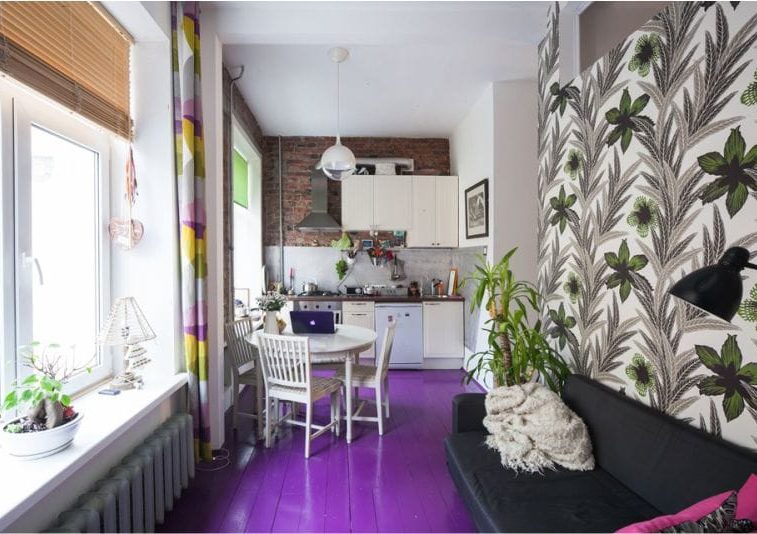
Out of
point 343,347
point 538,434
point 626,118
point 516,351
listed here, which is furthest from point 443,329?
point 626,118

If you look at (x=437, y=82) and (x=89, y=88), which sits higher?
(x=437, y=82)

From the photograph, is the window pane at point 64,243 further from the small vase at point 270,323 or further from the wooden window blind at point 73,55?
the small vase at point 270,323

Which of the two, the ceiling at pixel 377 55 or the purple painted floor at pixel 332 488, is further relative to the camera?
the ceiling at pixel 377 55

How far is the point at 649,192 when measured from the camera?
1755mm

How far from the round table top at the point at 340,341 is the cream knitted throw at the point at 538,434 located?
1.12m

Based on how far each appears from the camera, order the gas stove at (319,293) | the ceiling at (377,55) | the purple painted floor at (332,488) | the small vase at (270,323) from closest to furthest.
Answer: the purple painted floor at (332,488), the ceiling at (377,55), the small vase at (270,323), the gas stove at (319,293)

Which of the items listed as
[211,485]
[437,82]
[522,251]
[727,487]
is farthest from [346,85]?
[727,487]

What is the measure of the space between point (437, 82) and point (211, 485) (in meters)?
3.84

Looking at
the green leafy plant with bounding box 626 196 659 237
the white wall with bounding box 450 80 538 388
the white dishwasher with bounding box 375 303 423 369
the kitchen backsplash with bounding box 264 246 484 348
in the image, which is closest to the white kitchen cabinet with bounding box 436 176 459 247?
the kitchen backsplash with bounding box 264 246 484 348

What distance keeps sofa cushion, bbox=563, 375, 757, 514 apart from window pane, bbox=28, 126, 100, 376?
103 inches

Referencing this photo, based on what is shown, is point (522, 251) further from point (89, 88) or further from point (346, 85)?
point (89, 88)

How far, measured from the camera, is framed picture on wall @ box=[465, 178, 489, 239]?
3869 millimetres

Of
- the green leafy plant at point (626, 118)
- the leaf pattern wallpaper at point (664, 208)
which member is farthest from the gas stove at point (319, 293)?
the green leafy plant at point (626, 118)

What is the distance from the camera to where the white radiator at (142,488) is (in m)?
1.33
